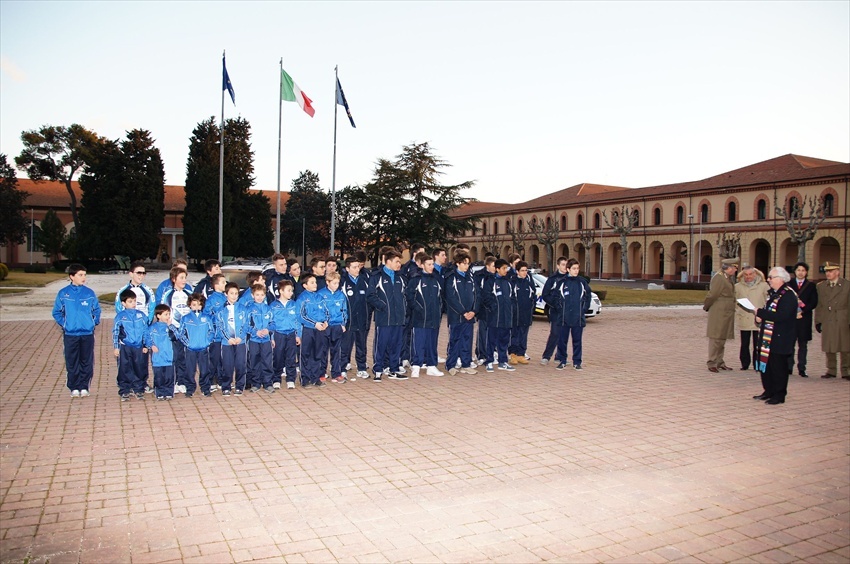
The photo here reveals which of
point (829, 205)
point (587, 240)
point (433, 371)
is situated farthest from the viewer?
point (587, 240)

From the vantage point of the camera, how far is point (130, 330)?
28.4 ft

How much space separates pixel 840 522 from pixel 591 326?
1466 centimetres

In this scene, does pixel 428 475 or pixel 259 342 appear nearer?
pixel 428 475

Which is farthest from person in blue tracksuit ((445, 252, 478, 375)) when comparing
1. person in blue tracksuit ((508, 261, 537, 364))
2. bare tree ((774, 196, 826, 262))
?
bare tree ((774, 196, 826, 262))

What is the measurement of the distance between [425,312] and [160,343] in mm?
4065

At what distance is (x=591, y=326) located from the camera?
1934cm

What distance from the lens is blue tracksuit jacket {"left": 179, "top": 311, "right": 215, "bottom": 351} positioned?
349 inches

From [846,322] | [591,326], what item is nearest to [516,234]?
A: [591,326]

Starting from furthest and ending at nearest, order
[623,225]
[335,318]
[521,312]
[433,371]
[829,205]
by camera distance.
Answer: [623,225] → [829,205] → [521,312] → [433,371] → [335,318]

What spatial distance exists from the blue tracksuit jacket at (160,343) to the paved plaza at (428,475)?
0.54 m

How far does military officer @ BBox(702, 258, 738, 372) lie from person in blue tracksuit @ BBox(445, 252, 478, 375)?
4206mm

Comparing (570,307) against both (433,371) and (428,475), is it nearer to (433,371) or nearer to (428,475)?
(433,371)

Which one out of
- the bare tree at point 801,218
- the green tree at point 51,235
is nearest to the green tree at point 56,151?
the green tree at point 51,235

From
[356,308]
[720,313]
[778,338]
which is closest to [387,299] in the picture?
[356,308]
